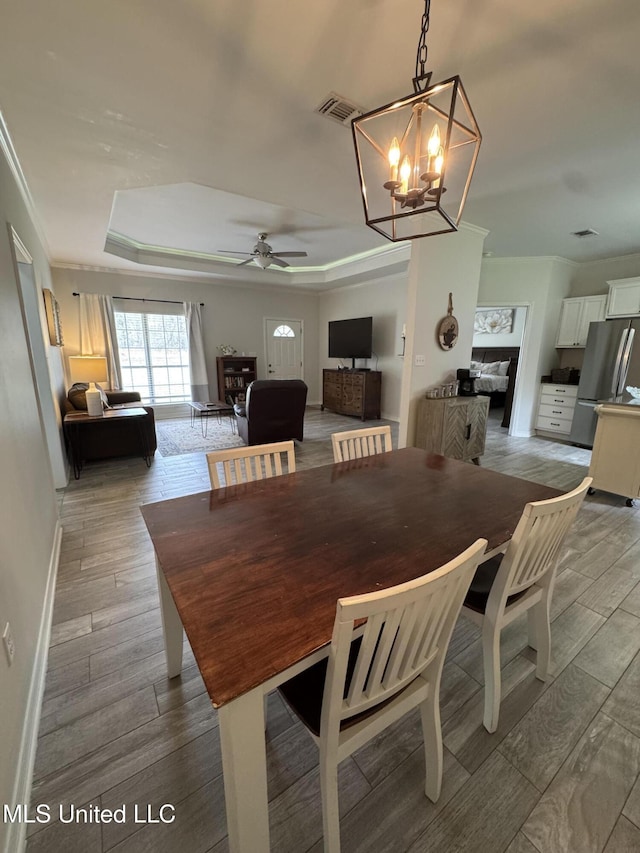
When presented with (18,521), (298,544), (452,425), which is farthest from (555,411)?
(18,521)

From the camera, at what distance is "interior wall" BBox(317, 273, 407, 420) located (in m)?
6.29

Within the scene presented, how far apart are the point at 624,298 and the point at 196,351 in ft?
22.6

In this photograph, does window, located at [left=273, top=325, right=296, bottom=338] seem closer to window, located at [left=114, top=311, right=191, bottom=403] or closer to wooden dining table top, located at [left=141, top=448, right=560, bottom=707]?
window, located at [left=114, top=311, right=191, bottom=403]

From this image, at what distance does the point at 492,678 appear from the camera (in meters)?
1.28

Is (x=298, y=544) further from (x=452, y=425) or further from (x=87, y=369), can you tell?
(x=87, y=369)

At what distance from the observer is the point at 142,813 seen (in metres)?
1.05

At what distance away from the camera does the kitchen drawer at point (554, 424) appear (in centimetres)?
517

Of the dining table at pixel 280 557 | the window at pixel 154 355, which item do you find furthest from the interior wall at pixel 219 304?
the dining table at pixel 280 557

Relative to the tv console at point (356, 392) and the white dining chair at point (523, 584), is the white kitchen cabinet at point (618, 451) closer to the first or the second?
the white dining chair at point (523, 584)

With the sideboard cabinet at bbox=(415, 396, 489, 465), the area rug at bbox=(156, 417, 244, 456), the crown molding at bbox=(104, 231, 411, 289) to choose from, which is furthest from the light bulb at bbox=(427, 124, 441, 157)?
the area rug at bbox=(156, 417, 244, 456)

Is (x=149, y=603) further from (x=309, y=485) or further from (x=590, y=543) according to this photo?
(x=590, y=543)

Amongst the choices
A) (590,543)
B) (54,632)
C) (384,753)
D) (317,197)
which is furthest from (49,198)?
(590,543)

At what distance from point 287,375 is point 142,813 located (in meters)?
7.41

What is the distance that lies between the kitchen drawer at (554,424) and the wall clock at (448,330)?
8.68 ft
